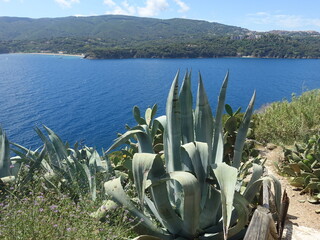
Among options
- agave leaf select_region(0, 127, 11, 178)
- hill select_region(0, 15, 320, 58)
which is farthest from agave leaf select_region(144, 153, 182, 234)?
hill select_region(0, 15, 320, 58)

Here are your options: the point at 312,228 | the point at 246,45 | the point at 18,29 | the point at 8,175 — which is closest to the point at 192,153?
the point at 312,228

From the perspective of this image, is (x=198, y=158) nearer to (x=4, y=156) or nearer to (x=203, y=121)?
(x=203, y=121)

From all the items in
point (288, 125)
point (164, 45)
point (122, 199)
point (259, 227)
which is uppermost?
point (164, 45)

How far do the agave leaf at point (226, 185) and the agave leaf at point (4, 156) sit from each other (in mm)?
2270

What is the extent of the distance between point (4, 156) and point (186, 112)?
202 cm

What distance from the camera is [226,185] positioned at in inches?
68.4

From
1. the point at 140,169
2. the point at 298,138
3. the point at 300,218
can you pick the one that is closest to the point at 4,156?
the point at 140,169

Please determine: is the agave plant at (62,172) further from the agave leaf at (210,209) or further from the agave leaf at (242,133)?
the agave leaf at (242,133)

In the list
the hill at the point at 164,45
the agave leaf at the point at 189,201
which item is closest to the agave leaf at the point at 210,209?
the agave leaf at the point at 189,201

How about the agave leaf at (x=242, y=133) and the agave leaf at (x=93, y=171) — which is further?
the agave leaf at (x=93, y=171)

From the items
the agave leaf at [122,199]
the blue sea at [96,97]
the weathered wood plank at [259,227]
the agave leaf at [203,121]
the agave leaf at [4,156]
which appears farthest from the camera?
the blue sea at [96,97]

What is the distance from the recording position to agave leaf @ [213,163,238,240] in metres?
1.63

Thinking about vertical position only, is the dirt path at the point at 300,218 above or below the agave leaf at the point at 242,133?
below

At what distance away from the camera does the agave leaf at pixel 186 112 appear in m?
2.19
